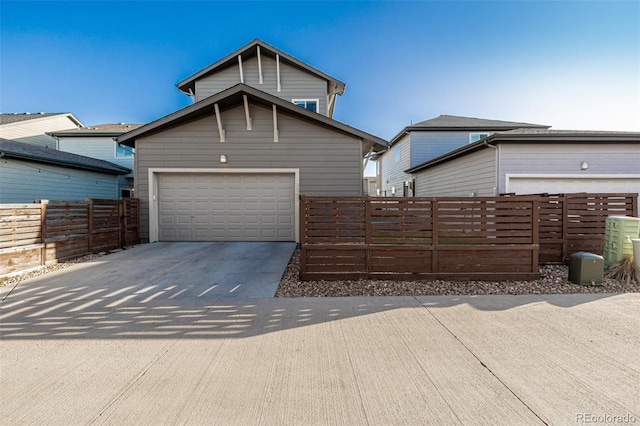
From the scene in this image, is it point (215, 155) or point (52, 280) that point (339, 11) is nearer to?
point (215, 155)

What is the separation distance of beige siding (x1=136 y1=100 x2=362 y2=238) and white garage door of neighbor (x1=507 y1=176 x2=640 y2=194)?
513 centimetres

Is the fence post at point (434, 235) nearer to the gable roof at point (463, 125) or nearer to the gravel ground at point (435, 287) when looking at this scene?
the gravel ground at point (435, 287)

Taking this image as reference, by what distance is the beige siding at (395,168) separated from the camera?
18441mm

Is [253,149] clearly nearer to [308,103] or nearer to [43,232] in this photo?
[308,103]

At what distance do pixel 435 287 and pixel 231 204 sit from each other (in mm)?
6942

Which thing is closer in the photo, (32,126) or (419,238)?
(419,238)

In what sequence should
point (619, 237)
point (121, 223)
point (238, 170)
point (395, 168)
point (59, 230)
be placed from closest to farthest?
point (619, 237) < point (59, 230) < point (121, 223) < point (238, 170) < point (395, 168)

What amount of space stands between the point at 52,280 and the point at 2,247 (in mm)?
1401

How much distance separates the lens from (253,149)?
934 cm

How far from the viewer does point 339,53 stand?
15188mm

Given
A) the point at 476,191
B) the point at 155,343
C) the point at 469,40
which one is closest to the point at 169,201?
the point at 155,343

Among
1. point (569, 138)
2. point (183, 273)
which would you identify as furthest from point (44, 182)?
point (569, 138)

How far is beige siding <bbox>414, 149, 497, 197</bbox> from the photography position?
952 centimetres

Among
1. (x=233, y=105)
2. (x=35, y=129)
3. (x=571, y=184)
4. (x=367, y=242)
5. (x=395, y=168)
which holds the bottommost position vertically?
(x=367, y=242)
